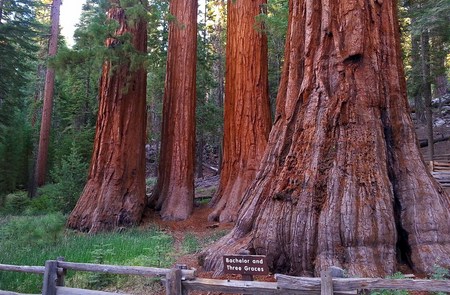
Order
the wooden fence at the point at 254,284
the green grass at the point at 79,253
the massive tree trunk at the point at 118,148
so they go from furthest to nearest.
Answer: the massive tree trunk at the point at 118,148
the green grass at the point at 79,253
the wooden fence at the point at 254,284

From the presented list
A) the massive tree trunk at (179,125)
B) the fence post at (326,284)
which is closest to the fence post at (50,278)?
the fence post at (326,284)

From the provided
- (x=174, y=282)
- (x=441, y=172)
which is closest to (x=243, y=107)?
(x=174, y=282)

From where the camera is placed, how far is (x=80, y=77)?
23750 mm

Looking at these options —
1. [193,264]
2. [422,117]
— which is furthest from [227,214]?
[422,117]

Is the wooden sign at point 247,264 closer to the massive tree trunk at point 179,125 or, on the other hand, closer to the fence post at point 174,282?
the fence post at point 174,282

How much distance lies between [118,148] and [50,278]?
7065 millimetres

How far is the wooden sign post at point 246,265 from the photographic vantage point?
176 inches

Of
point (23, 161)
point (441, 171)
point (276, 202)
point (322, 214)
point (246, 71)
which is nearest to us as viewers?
point (322, 214)

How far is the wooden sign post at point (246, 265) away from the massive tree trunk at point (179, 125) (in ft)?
28.2

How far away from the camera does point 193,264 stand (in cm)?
682

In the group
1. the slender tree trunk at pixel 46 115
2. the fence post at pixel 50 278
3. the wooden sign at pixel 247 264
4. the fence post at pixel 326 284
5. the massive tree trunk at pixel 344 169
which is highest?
the slender tree trunk at pixel 46 115

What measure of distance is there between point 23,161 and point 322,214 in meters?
22.9

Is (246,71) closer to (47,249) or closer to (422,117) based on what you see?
(47,249)

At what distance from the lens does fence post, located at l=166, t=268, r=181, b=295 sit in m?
4.68
